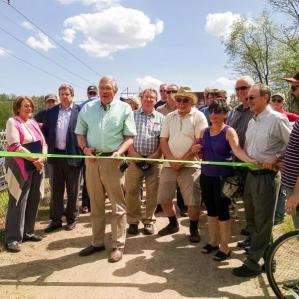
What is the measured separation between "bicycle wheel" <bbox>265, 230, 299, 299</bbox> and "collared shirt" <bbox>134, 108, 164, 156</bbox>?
88.6 inches

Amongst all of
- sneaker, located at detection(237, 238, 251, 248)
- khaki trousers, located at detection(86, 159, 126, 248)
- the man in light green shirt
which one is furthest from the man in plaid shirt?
sneaker, located at detection(237, 238, 251, 248)

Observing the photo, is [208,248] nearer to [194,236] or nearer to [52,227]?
[194,236]

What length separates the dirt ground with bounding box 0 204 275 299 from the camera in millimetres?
3947

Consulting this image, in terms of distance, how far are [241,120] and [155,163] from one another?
1412mm

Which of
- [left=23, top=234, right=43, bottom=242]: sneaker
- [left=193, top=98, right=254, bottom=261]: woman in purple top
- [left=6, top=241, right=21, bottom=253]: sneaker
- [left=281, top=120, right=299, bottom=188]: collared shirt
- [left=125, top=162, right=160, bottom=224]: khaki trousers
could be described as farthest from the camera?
[left=125, top=162, right=160, bottom=224]: khaki trousers

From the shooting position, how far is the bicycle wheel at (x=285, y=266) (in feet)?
11.6

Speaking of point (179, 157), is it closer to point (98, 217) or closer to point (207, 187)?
point (207, 187)

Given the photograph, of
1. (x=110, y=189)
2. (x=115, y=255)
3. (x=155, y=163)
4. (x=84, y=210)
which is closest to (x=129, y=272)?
(x=115, y=255)

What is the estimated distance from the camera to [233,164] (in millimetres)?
4441

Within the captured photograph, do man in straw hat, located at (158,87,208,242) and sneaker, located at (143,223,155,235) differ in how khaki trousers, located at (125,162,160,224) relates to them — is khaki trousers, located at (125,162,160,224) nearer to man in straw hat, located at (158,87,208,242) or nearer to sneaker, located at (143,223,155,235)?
sneaker, located at (143,223,155,235)

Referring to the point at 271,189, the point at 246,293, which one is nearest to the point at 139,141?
the point at 271,189

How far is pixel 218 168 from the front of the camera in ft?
15.3

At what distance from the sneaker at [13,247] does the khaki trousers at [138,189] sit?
Answer: 5.33 feet

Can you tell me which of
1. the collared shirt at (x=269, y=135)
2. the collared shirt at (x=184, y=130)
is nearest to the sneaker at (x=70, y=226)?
the collared shirt at (x=184, y=130)
